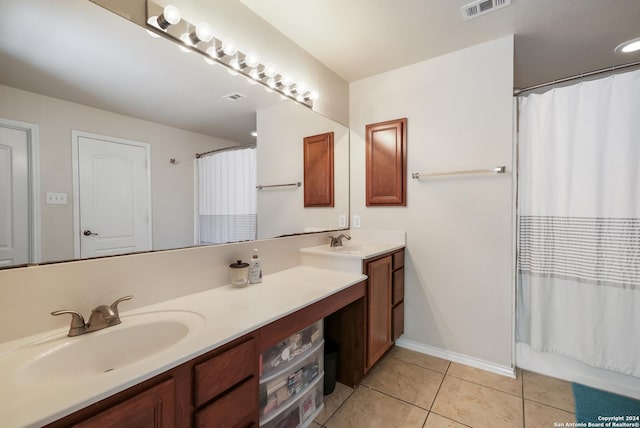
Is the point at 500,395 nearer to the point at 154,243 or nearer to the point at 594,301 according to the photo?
the point at 594,301

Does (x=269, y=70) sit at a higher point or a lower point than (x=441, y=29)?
lower

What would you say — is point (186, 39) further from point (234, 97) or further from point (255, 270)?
point (255, 270)

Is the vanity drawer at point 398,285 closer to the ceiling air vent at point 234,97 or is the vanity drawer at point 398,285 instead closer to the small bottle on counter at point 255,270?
the small bottle on counter at point 255,270

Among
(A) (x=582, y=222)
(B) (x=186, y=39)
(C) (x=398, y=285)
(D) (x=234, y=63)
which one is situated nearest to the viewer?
(B) (x=186, y=39)

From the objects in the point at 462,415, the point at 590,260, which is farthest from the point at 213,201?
the point at 590,260

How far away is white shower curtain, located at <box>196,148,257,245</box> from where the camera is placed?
1.46m

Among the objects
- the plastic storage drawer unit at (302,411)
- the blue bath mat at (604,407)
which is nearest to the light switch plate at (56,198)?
the plastic storage drawer unit at (302,411)

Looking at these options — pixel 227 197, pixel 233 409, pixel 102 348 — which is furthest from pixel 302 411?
pixel 227 197

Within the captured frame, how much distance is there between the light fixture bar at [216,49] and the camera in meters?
1.22

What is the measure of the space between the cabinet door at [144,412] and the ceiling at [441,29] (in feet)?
6.33

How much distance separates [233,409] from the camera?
95 cm

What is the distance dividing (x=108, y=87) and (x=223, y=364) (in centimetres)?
119

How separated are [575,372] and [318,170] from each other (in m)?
2.32

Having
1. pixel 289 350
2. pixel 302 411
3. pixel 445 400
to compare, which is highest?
pixel 289 350
